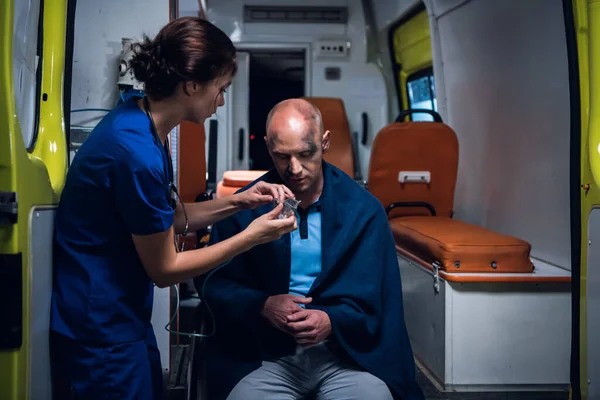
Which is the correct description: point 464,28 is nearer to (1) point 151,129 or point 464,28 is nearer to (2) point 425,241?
(2) point 425,241

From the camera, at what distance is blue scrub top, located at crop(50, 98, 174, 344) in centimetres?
147

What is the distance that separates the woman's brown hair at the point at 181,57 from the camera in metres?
1.57

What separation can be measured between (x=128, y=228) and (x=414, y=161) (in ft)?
9.15

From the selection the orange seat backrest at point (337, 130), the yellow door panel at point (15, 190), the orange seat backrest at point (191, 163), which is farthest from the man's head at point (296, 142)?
the orange seat backrest at point (337, 130)

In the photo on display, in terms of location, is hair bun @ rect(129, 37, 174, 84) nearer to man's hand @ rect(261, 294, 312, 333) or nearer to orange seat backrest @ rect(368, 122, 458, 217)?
man's hand @ rect(261, 294, 312, 333)

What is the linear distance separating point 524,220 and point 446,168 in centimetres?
69

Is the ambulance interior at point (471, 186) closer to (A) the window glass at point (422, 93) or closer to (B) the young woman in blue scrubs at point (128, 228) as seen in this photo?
(B) the young woman in blue scrubs at point (128, 228)

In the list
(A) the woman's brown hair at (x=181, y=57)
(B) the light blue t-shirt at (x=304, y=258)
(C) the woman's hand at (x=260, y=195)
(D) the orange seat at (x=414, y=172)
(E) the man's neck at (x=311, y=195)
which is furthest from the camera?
(D) the orange seat at (x=414, y=172)

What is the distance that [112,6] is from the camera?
264 cm

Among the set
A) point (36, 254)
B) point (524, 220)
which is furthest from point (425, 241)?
point (36, 254)

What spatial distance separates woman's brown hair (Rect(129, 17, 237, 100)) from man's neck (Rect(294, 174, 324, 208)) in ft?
2.17

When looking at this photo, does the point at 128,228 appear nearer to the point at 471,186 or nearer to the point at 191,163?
the point at 191,163

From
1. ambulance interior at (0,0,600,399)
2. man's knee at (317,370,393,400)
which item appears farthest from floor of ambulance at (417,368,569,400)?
man's knee at (317,370,393,400)

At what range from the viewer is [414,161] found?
3.93 metres
